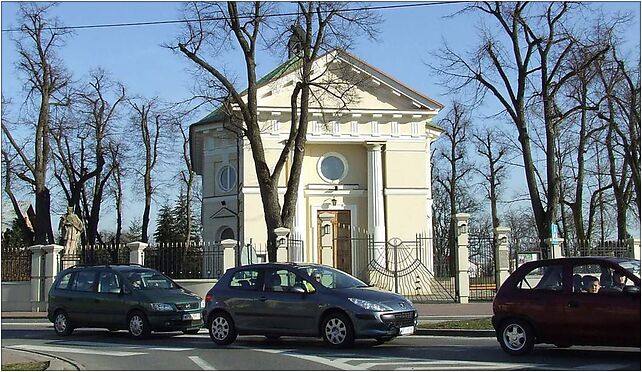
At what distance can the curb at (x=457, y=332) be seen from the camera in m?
17.6

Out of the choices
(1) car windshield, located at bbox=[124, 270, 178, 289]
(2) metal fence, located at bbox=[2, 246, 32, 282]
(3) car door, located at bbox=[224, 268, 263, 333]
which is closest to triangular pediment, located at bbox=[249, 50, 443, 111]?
(2) metal fence, located at bbox=[2, 246, 32, 282]

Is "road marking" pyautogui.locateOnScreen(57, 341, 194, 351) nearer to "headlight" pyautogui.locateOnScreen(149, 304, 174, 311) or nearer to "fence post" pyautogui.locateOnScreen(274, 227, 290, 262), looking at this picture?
"headlight" pyautogui.locateOnScreen(149, 304, 174, 311)

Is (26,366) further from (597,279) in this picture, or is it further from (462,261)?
(462,261)

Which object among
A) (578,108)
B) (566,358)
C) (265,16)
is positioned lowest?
(566,358)

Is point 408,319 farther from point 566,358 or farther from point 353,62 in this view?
point 353,62

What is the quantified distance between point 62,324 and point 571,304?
12.2m

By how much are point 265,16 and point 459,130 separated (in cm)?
3704

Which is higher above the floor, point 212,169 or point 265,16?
point 265,16

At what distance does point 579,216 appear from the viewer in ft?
151

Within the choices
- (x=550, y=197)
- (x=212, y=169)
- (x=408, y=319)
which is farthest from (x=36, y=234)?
(x=408, y=319)

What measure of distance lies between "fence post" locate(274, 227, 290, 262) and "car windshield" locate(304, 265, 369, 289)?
1195cm

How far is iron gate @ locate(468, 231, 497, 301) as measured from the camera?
2848 centimetres

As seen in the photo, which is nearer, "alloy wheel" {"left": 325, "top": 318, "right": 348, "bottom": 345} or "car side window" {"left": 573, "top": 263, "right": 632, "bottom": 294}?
"car side window" {"left": 573, "top": 263, "right": 632, "bottom": 294}

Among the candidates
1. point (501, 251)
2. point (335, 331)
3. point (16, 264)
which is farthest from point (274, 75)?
point (335, 331)
